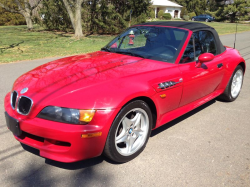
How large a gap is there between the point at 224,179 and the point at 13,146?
8.63ft

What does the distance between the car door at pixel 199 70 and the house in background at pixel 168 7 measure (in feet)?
163

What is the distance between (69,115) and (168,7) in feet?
182

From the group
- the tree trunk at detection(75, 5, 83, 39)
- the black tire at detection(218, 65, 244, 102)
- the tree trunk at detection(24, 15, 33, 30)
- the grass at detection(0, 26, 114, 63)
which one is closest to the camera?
the black tire at detection(218, 65, 244, 102)

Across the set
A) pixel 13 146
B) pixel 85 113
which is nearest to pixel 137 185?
pixel 85 113

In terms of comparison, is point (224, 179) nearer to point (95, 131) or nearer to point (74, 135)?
point (95, 131)

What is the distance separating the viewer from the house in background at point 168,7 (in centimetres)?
5151

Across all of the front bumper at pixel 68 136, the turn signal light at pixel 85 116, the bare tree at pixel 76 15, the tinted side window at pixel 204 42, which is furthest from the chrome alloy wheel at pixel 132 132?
the bare tree at pixel 76 15

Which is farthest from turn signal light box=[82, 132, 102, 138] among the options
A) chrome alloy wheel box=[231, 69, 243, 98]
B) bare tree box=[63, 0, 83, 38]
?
bare tree box=[63, 0, 83, 38]

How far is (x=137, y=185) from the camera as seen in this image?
2.47 metres

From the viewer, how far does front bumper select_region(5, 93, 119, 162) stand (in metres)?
2.33

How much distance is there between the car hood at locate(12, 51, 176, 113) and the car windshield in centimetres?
21

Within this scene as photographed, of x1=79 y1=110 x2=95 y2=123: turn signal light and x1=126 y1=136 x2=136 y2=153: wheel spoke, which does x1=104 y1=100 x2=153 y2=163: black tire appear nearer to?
x1=126 y1=136 x2=136 y2=153: wheel spoke

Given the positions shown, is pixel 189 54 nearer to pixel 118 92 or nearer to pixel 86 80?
pixel 118 92

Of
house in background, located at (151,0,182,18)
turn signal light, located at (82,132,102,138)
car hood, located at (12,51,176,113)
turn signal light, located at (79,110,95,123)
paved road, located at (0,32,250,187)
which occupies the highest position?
house in background, located at (151,0,182,18)
